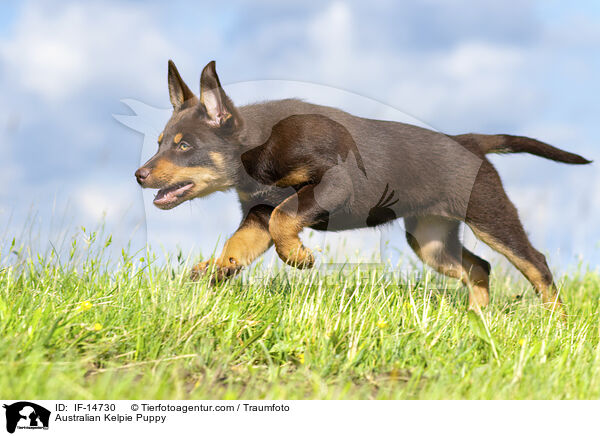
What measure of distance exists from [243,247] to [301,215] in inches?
28.5

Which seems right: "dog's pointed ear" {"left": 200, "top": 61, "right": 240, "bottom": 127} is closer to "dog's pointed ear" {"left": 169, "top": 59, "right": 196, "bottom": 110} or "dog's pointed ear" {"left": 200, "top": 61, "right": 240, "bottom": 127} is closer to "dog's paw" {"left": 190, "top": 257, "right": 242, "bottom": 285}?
"dog's pointed ear" {"left": 169, "top": 59, "right": 196, "bottom": 110}

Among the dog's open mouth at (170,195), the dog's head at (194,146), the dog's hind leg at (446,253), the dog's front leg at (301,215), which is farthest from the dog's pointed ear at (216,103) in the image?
the dog's hind leg at (446,253)

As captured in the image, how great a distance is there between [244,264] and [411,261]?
1.65 meters

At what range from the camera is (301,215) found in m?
3.84

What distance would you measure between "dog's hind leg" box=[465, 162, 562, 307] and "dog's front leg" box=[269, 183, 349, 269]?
1602 mm

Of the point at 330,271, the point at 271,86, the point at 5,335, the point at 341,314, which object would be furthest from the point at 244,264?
the point at 5,335

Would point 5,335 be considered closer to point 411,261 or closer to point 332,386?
point 332,386
